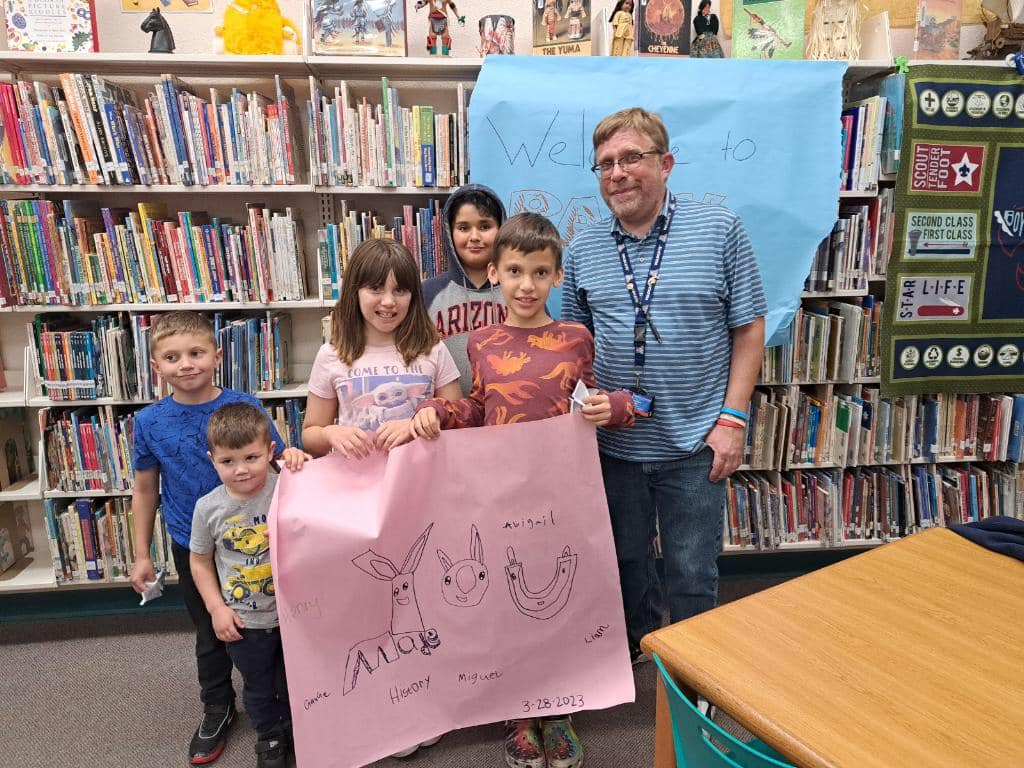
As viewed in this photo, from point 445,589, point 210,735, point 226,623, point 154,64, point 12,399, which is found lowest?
point 210,735

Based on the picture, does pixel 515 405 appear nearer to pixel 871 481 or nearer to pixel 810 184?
pixel 810 184

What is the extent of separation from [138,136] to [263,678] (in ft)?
6.37

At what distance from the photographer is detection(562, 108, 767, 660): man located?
1.64m

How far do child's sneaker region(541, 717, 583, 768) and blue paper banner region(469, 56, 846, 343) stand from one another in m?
1.41

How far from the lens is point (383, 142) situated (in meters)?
2.31

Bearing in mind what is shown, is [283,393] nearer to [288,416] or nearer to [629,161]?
[288,416]

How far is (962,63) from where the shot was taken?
2.40m

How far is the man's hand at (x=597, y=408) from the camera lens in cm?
150

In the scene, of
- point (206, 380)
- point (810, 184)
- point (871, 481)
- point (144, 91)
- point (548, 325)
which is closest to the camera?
point (548, 325)

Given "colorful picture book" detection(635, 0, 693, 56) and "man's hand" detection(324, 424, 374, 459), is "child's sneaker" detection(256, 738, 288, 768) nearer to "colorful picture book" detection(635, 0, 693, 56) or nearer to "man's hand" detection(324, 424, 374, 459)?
"man's hand" detection(324, 424, 374, 459)

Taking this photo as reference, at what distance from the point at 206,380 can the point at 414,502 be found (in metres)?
0.75

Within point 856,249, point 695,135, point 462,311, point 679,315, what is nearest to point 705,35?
point 695,135

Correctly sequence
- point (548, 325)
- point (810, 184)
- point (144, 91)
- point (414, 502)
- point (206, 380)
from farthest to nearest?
point (144, 91)
point (810, 184)
point (206, 380)
point (548, 325)
point (414, 502)

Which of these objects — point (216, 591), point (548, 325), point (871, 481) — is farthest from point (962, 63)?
point (216, 591)
